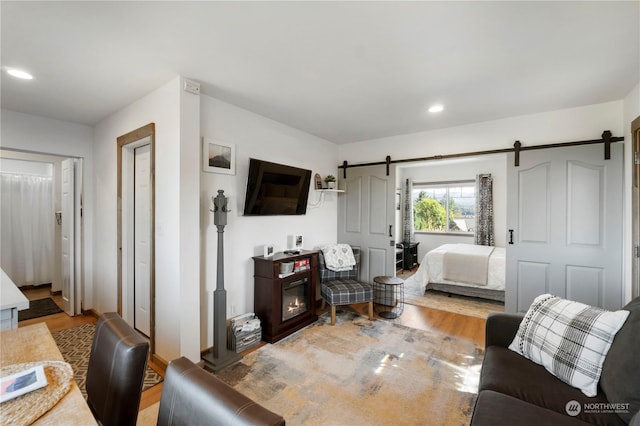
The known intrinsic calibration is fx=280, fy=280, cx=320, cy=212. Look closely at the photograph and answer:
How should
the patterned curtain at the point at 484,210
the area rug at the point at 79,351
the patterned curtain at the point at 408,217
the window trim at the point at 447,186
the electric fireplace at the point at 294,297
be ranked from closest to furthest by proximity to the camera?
the area rug at the point at 79,351
the electric fireplace at the point at 294,297
the patterned curtain at the point at 484,210
the window trim at the point at 447,186
the patterned curtain at the point at 408,217

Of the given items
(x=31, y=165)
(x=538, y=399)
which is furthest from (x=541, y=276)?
(x=31, y=165)

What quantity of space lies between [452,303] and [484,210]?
113 inches

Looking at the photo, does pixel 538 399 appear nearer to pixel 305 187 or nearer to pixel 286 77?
pixel 286 77

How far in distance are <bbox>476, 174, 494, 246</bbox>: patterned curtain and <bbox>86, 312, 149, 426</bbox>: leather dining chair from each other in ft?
21.7

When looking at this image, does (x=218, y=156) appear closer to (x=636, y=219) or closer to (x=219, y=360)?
(x=219, y=360)

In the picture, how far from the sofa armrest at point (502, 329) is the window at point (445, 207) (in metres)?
5.17

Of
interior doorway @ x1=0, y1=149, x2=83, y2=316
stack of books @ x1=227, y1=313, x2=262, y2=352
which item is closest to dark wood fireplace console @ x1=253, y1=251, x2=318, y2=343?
stack of books @ x1=227, y1=313, x2=262, y2=352

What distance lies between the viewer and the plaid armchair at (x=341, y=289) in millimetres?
3422

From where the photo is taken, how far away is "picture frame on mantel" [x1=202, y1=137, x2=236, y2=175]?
2678 millimetres

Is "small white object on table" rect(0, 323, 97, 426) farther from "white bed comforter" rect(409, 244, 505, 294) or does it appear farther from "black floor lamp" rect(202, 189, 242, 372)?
"white bed comforter" rect(409, 244, 505, 294)

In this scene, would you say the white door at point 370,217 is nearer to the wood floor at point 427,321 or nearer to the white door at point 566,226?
the wood floor at point 427,321

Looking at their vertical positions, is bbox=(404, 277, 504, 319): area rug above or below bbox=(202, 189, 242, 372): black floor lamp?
below

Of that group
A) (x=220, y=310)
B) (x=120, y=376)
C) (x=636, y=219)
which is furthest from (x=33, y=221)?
(x=636, y=219)

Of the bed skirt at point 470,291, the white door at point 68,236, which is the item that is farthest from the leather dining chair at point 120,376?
the bed skirt at point 470,291
